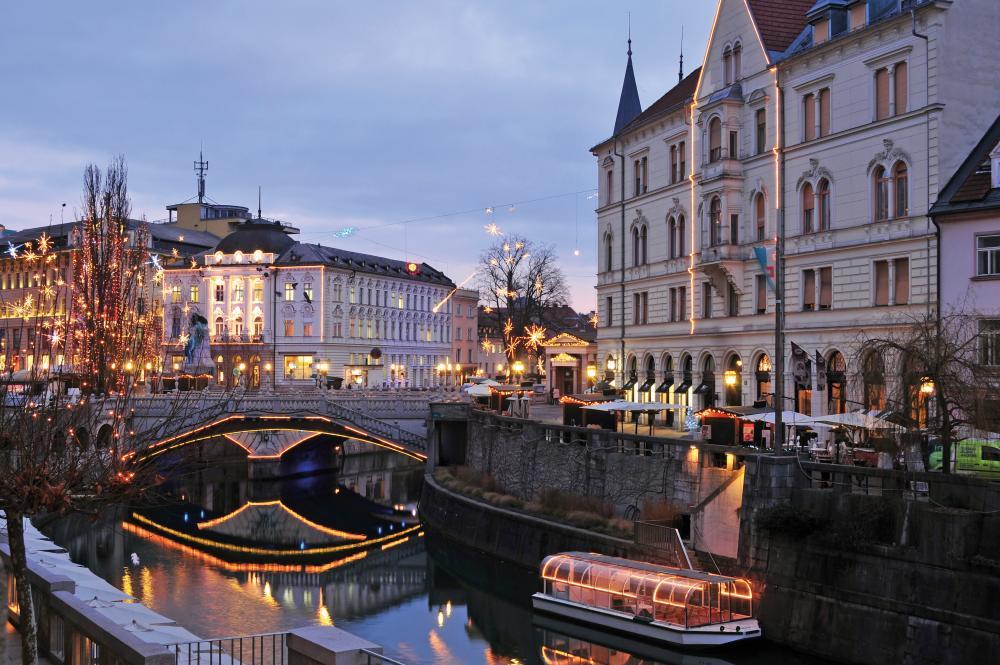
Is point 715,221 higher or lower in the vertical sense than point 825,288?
higher

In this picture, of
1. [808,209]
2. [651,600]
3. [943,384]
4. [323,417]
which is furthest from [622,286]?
[943,384]

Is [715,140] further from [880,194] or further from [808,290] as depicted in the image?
[880,194]

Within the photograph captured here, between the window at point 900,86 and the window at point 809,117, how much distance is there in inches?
182

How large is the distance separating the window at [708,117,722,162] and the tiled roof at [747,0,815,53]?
420 centimetres

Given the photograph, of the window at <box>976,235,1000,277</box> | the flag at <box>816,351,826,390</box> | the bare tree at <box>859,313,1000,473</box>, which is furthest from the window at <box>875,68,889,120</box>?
the bare tree at <box>859,313,1000,473</box>

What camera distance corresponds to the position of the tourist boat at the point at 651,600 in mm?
31031

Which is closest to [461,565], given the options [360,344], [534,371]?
[360,344]

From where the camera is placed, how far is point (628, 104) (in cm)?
6956

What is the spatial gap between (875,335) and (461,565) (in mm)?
18685

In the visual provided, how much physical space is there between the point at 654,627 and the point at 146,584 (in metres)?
20.8

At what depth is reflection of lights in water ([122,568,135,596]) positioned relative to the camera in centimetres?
4167

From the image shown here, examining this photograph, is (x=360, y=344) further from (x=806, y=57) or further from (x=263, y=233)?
(x=806, y=57)

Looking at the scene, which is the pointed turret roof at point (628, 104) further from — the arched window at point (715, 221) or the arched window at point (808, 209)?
the arched window at point (808, 209)

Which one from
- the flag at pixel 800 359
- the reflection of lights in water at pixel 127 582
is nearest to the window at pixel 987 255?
the flag at pixel 800 359
